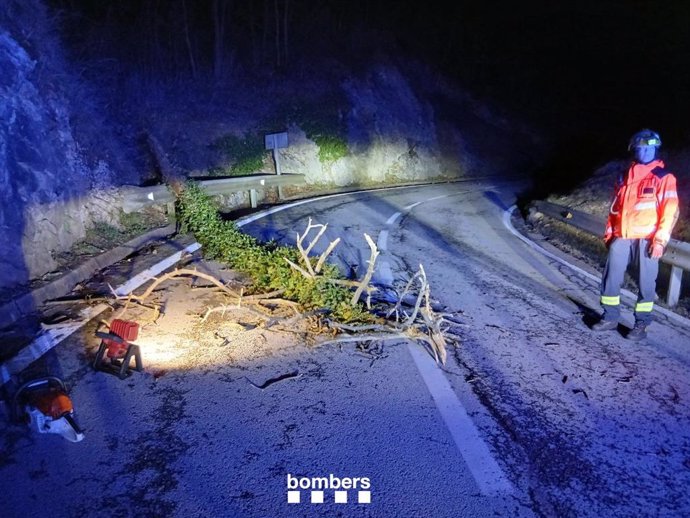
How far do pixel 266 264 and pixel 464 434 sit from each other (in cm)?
393

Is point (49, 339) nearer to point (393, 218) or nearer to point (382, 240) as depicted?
point (382, 240)

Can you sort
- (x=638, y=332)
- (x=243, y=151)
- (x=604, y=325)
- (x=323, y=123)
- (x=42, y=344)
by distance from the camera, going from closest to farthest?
(x=42, y=344)
(x=638, y=332)
(x=604, y=325)
(x=243, y=151)
(x=323, y=123)

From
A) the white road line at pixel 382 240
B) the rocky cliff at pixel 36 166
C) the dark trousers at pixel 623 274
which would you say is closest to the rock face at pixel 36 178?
the rocky cliff at pixel 36 166

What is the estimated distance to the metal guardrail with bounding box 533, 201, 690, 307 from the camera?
651 centimetres

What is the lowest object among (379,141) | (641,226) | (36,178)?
(641,226)

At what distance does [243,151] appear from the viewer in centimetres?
1767

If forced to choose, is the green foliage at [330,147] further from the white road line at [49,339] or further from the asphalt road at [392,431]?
the asphalt road at [392,431]

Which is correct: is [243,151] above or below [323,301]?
above

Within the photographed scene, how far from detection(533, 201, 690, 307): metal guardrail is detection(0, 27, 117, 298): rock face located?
28.1 feet

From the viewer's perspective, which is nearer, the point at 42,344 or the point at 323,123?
the point at 42,344

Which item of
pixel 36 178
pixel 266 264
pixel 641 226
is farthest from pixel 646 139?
pixel 36 178

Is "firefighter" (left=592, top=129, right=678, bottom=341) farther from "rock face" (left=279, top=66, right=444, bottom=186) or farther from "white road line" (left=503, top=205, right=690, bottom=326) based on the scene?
"rock face" (left=279, top=66, right=444, bottom=186)

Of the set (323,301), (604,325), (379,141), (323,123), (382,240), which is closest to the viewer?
(604,325)

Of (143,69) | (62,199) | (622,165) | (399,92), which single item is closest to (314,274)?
(62,199)
